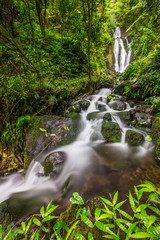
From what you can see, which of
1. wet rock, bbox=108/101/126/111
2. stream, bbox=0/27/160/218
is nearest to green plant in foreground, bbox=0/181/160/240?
stream, bbox=0/27/160/218

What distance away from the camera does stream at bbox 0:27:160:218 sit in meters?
1.91

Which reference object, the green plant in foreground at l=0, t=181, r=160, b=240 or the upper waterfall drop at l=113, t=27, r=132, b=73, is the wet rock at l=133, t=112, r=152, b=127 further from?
the upper waterfall drop at l=113, t=27, r=132, b=73

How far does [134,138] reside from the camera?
3.38 metres

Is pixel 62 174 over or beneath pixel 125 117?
beneath

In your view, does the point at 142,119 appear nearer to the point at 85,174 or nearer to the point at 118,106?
the point at 118,106

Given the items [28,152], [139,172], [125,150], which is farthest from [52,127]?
[139,172]

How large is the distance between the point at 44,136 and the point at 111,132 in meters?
2.14

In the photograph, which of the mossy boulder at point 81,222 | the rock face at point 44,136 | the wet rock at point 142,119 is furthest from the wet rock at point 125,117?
the mossy boulder at point 81,222

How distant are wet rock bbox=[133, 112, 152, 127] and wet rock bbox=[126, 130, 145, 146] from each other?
0.61m

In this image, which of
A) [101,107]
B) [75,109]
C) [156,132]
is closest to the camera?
[156,132]

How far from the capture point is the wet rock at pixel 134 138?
10.8 ft

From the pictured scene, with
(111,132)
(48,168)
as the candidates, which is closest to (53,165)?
(48,168)

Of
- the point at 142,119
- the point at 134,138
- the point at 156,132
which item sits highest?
the point at 142,119

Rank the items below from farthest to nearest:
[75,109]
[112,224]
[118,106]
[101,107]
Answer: [101,107], [118,106], [75,109], [112,224]
